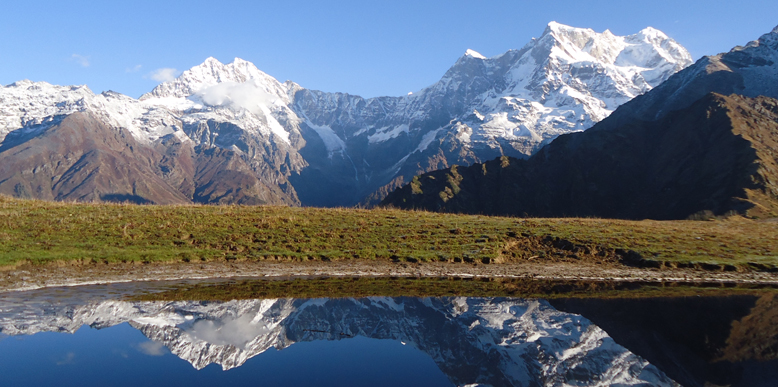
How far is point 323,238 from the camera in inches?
1537

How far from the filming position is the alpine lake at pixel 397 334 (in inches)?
626

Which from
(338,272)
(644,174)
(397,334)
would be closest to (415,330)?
(397,334)

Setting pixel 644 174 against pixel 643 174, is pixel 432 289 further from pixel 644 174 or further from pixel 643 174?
pixel 643 174

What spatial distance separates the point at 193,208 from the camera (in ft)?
158

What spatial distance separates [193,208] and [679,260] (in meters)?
43.2

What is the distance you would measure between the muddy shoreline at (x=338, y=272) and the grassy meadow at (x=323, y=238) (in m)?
1.27

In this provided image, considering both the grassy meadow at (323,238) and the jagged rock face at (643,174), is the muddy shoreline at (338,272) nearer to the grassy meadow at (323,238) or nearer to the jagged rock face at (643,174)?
the grassy meadow at (323,238)

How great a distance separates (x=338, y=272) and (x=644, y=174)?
541 ft

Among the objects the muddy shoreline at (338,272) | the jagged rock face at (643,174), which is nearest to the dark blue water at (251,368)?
the muddy shoreline at (338,272)

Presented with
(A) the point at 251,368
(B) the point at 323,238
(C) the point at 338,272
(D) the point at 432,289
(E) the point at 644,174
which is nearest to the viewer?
(A) the point at 251,368

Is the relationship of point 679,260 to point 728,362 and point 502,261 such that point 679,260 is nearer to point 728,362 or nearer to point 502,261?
point 502,261

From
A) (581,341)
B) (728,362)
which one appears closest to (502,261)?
(581,341)

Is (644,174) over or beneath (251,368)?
over

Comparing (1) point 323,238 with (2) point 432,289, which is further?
(1) point 323,238
